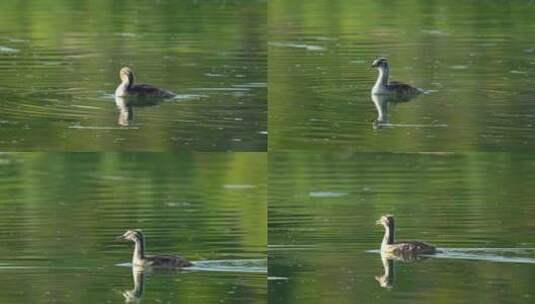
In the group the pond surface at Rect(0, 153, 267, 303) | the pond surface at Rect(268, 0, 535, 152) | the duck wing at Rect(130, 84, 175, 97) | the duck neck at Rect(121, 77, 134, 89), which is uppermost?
the duck neck at Rect(121, 77, 134, 89)

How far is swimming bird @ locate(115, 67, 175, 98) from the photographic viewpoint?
20344 millimetres

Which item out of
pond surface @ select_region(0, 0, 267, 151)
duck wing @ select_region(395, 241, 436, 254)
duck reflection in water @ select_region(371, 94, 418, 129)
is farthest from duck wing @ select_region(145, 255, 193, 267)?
duck reflection in water @ select_region(371, 94, 418, 129)

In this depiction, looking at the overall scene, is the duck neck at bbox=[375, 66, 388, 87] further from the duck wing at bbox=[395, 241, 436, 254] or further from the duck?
the duck

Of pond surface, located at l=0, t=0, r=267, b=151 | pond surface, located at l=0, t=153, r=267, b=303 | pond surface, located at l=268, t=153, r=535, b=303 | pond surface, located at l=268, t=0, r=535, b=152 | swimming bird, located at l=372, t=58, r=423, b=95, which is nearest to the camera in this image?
pond surface, located at l=268, t=153, r=535, b=303

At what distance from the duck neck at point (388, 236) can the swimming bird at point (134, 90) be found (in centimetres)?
305

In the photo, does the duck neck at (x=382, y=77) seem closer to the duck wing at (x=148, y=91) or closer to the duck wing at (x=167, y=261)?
the duck wing at (x=148, y=91)

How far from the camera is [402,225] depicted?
19.7m

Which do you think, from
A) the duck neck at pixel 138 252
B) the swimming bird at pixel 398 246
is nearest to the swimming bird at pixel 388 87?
the swimming bird at pixel 398 246

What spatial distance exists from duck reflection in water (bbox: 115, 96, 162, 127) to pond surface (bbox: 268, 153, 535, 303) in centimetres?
146

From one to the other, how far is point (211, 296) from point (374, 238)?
329 cm

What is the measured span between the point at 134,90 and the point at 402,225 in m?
2.77

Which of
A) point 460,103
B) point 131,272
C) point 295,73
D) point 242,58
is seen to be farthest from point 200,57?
point 131,272

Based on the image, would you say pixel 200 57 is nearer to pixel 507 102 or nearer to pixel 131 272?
pixel 507 102

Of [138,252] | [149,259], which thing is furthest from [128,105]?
[149,259]
